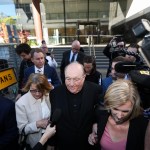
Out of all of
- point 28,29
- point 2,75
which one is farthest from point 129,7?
point 2,75

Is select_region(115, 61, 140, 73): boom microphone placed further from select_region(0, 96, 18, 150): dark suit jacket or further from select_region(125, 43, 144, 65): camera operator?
select_region(0, 96, 18, 150): dark suit jacket

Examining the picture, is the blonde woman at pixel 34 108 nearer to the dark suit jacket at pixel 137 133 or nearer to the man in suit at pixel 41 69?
the man in suit at pixel 41 69

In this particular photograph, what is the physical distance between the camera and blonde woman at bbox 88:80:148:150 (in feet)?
4.94

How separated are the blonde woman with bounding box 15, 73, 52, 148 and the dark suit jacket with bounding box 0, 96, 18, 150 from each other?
0.07m

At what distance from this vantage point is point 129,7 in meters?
15.4

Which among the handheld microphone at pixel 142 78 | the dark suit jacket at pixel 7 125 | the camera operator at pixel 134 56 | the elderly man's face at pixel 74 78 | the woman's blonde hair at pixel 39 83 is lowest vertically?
the dark suit jacket at pixel 7 125

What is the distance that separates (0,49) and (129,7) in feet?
42.6

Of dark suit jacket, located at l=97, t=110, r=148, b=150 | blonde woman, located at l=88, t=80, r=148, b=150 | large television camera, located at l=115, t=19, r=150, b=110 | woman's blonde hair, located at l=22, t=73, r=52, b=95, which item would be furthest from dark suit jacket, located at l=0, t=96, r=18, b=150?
large television camera, located at l=115, t=19, r=150, b=110

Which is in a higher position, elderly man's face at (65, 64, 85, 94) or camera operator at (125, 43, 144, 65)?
camera operator at (125, 43, 144, 65)

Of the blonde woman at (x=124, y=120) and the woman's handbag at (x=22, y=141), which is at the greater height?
the blonde woman at (x=124, y=120)

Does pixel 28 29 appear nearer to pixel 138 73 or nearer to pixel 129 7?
pixel 129 7

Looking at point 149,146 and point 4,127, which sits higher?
point 149,146

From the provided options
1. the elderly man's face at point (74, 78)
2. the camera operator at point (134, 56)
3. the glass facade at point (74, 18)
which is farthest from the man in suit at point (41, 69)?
the glass facade at point (74, 18)

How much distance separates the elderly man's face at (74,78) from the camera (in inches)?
76.0
